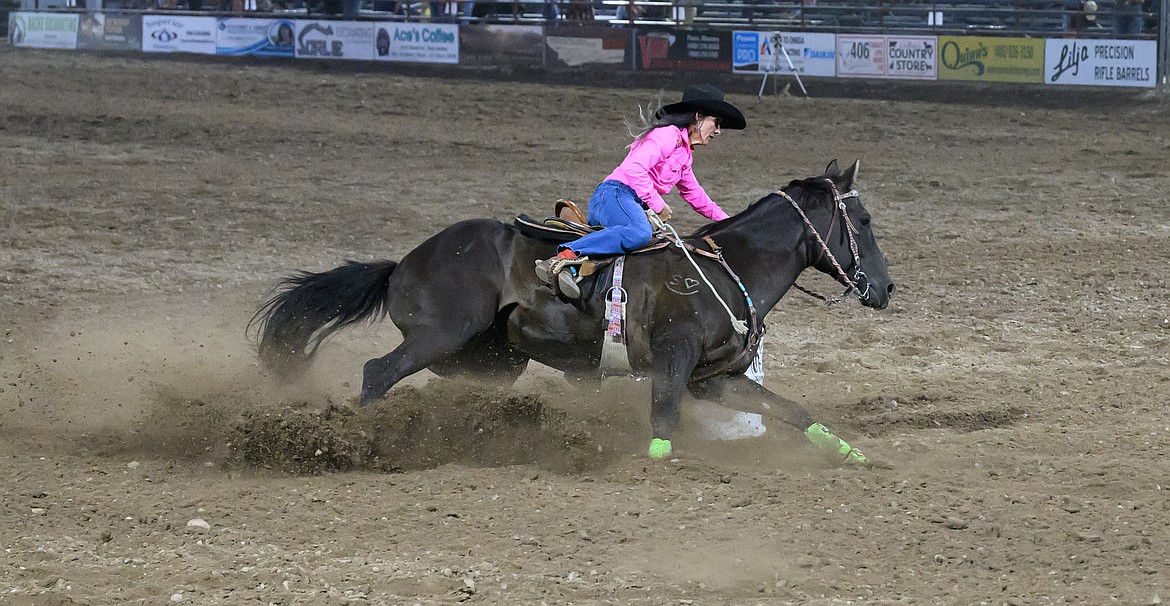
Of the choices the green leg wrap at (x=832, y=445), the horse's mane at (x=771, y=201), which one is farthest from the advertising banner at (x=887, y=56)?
the green leg wrap at (x=832, y=445)

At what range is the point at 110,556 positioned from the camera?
5.23m

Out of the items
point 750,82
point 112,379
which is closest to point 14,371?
point 112,379

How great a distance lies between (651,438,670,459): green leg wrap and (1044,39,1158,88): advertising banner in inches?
543

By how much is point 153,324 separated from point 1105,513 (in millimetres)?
6451

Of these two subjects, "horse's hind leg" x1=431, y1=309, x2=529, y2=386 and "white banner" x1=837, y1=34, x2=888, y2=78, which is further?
"white banner" x1=837, y1=34, x2=888, y2=78

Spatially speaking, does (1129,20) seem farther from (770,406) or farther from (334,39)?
(770,406)

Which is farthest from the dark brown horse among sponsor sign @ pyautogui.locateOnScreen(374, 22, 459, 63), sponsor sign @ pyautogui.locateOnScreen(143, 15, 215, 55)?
sponsor sign @ pyautogui.locateOnScreen(143, 15, 215, 55)

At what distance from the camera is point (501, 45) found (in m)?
20.8

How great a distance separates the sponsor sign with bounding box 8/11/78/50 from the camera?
74.9 feet

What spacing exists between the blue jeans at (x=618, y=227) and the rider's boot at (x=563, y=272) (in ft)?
0.25

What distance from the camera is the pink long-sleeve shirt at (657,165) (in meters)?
6.63

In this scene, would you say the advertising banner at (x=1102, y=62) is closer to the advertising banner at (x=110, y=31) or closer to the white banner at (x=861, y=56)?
the white banner at (x=861, y=56)

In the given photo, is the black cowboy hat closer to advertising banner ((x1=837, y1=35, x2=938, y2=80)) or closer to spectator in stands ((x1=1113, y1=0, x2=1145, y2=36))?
advertising banner ((x1=837, y1=35, x2=938, y2=80))

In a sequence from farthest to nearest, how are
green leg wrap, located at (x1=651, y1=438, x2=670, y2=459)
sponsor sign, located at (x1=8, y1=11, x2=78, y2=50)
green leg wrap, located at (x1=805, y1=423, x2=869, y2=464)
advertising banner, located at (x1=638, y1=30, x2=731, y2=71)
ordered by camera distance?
sponsor sign, located at (x1=8, y1=11, x2=78, y2=50)
advertising banner, located at (x1=638, y1=30, x2=731, y2=71)
green leg wrap, located at (x1=805, y1=423, x2=869, y2=464)
green leg wrap, located at (x1=651, y1=438, x2=670, y2=459)
